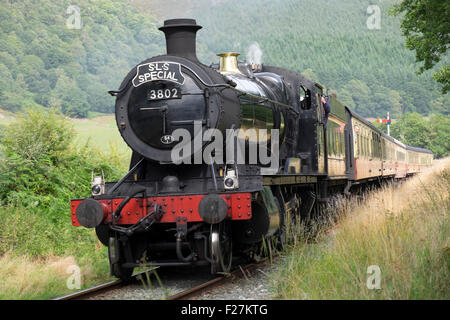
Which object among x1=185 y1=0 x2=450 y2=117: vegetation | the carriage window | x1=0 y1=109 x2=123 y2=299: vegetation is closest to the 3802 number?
x1=0 y1=109 x2=123 y2=299: vegetation

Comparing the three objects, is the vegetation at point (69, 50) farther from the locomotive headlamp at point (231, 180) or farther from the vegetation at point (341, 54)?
the locomotive headlamp at point (231, 180)

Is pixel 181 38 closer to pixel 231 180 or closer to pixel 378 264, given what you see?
pixel 231 180

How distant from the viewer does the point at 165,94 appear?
6.92 m

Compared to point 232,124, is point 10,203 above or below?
below

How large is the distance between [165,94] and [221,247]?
211cm

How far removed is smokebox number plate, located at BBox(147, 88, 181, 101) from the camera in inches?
271

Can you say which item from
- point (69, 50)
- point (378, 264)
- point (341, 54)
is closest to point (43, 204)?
point (378, 264)

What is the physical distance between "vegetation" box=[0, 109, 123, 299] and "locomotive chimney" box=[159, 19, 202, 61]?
346 cm

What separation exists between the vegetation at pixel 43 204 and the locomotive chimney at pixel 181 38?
346cm

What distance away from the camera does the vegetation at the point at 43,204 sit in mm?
7465
